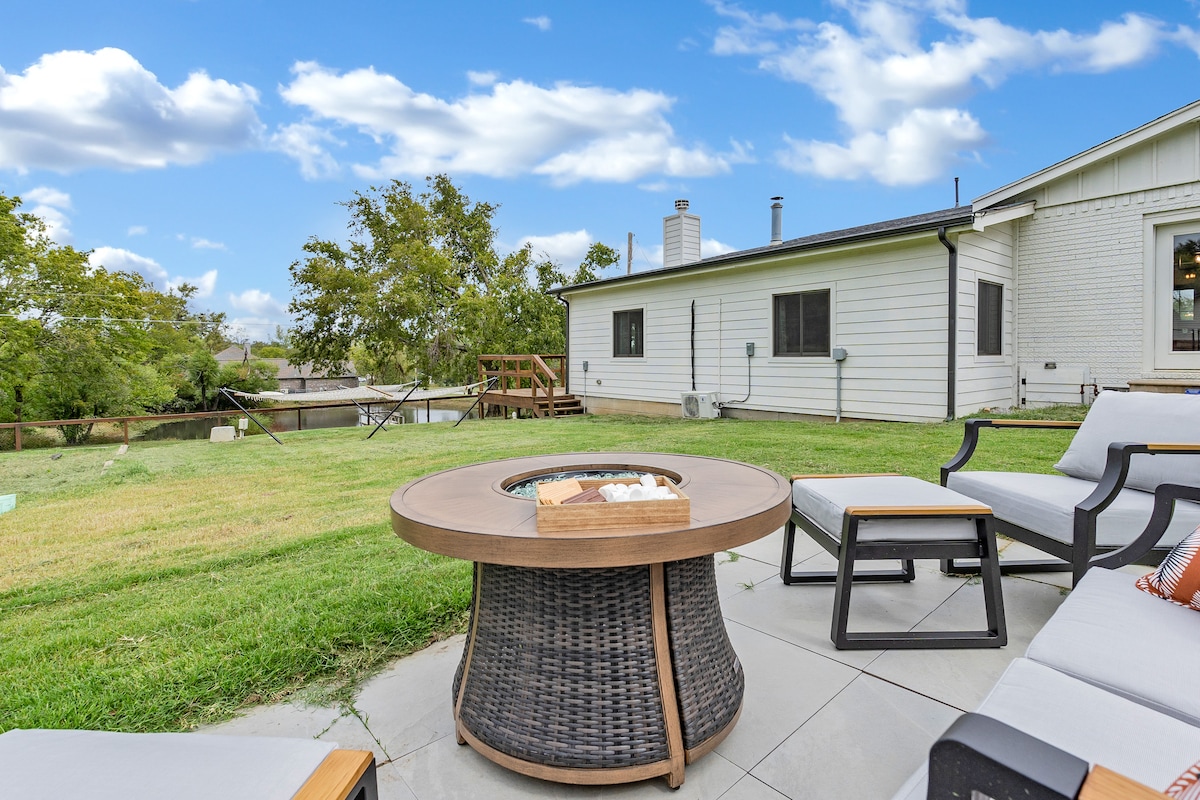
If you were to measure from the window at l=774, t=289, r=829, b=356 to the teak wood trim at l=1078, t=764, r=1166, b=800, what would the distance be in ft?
26.5

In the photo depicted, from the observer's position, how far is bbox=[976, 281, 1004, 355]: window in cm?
726

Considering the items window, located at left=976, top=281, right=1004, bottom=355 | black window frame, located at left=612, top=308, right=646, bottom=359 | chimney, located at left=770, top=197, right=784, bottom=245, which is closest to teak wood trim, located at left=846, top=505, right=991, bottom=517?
window, located at left=976, top=281, right=1004, bottom=355

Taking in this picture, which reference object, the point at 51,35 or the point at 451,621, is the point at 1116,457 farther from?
the point at 51,35

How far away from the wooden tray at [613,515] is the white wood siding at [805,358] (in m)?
6.91

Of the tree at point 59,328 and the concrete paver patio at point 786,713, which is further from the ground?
the tree at point 59,328

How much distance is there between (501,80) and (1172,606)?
1818 centimetres

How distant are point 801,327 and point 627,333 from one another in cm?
370

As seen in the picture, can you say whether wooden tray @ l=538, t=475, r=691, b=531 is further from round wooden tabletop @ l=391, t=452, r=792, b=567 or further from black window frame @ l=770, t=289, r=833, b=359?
black window frame @ l=770, t=289, r=833, b=359

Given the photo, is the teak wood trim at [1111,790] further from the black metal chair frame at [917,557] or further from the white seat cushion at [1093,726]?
the black metal chair frame at [917,557]

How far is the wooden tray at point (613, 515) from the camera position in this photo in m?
1.23

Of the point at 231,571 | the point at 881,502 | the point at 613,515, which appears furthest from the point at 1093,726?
the point at 231,571

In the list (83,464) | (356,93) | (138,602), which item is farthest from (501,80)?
(138,602)

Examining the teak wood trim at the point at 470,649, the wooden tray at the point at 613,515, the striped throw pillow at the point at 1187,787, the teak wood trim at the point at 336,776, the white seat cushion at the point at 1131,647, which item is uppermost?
the wooden tray at the point at 613,515

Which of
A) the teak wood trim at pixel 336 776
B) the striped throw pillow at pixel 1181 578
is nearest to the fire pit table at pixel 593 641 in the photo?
the teak wood trim at pixel 336 776
